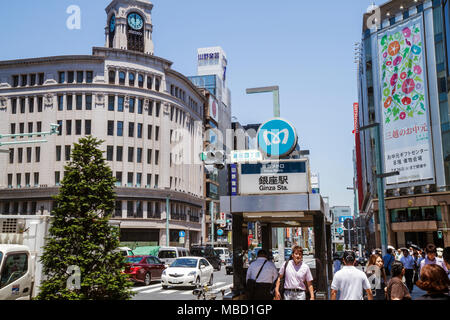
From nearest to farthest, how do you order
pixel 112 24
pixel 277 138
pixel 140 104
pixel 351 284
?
pixel 351 284 < pixel 277 138 < pixel 140 104 < pixel 112 24

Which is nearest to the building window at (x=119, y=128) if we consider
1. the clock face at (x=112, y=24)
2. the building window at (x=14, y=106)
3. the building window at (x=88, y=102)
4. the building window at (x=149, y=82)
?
the building window at (x=88, y=102)

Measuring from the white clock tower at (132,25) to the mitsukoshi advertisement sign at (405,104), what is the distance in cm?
3615

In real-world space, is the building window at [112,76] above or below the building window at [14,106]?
above

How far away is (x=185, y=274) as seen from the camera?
2227cm

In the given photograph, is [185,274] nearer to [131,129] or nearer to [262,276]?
[262,276]

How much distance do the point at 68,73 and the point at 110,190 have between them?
5183 centimetres

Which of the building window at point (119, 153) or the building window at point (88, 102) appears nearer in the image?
the building window at point (88, 102)

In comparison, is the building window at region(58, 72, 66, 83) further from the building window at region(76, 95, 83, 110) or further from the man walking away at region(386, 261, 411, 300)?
the man walking away at region(386, 261, 411, 300)

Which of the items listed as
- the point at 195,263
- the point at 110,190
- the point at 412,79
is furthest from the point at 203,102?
Answer: the point at 110,190

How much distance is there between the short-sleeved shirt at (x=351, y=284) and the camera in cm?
762

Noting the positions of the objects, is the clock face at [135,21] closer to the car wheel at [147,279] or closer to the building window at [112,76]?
the building window at [112,76]

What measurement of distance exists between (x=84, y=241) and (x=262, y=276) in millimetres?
4837

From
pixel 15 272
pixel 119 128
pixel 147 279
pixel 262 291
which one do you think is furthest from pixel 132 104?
pixel 262 291

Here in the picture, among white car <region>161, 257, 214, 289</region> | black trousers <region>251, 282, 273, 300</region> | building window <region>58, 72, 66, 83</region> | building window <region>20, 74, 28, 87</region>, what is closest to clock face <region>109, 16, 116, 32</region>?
building window <region>58, 72, 66, 83</region>
